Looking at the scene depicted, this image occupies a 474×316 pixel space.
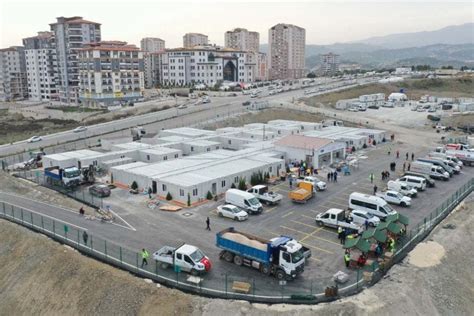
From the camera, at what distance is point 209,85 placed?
13425cm

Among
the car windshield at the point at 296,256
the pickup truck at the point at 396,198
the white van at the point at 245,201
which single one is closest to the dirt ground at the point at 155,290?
the car windshield at the point at 296,256

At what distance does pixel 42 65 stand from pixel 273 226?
132m

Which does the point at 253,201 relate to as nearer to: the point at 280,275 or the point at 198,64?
the point at 280,275

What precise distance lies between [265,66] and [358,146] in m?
127

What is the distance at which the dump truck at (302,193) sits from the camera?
3612 cm

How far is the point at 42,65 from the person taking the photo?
463 feet

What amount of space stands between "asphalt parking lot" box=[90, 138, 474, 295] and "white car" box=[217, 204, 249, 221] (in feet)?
1.17

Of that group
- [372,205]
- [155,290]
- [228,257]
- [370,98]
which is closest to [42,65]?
[370,98]

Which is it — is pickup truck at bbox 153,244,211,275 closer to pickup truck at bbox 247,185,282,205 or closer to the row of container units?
pickup truck at bbox 247,185,282,205

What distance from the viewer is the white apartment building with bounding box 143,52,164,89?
15188cm

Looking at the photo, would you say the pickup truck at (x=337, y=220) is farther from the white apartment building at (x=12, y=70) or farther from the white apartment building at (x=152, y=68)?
the white apartment building at (x=12, y=70)

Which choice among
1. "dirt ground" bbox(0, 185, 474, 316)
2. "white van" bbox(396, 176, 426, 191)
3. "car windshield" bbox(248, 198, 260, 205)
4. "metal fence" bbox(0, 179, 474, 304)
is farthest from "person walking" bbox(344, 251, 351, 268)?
"white van" bbox(396, 176, 426, 191)

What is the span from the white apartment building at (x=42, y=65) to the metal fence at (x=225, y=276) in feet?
397

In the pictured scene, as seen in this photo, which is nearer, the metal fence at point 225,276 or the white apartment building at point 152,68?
the metal fence at point 225,276
